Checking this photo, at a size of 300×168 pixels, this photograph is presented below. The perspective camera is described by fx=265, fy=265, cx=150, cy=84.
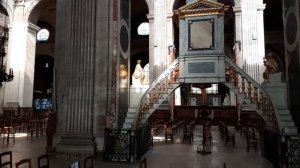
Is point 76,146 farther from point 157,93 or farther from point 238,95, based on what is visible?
point 238,95

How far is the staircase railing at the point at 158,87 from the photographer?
9.99 meters

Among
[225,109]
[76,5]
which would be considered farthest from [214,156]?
[225,109]

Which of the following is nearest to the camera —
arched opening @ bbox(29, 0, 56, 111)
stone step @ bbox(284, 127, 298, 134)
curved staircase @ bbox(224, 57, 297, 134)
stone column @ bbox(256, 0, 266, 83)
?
stone step @ bbox(284, 127, 298, 134)

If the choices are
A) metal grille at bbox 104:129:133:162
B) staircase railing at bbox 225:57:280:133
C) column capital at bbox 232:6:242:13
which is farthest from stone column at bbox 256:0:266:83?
metal grille at bbox 104:129:133:162

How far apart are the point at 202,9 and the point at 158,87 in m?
3.46

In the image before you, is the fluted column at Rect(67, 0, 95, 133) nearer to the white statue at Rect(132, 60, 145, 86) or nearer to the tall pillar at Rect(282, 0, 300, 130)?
the white statue at Rect(132, 60, 145, 86)

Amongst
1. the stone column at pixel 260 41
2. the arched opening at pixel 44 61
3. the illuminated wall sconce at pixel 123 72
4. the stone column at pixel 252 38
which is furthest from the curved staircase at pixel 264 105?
the arched opening at pixel 44 61

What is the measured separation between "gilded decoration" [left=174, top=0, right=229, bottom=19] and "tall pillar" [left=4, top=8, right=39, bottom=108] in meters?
17.4

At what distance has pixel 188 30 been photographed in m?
10.5

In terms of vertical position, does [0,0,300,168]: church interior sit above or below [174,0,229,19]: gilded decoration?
below

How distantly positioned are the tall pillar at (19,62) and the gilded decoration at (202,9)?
17377 millimetres

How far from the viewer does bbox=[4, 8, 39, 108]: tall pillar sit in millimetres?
22703

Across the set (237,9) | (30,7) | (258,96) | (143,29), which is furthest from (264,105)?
(143,29)

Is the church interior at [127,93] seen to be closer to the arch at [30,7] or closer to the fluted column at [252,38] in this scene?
the fluted column at [252,38]
